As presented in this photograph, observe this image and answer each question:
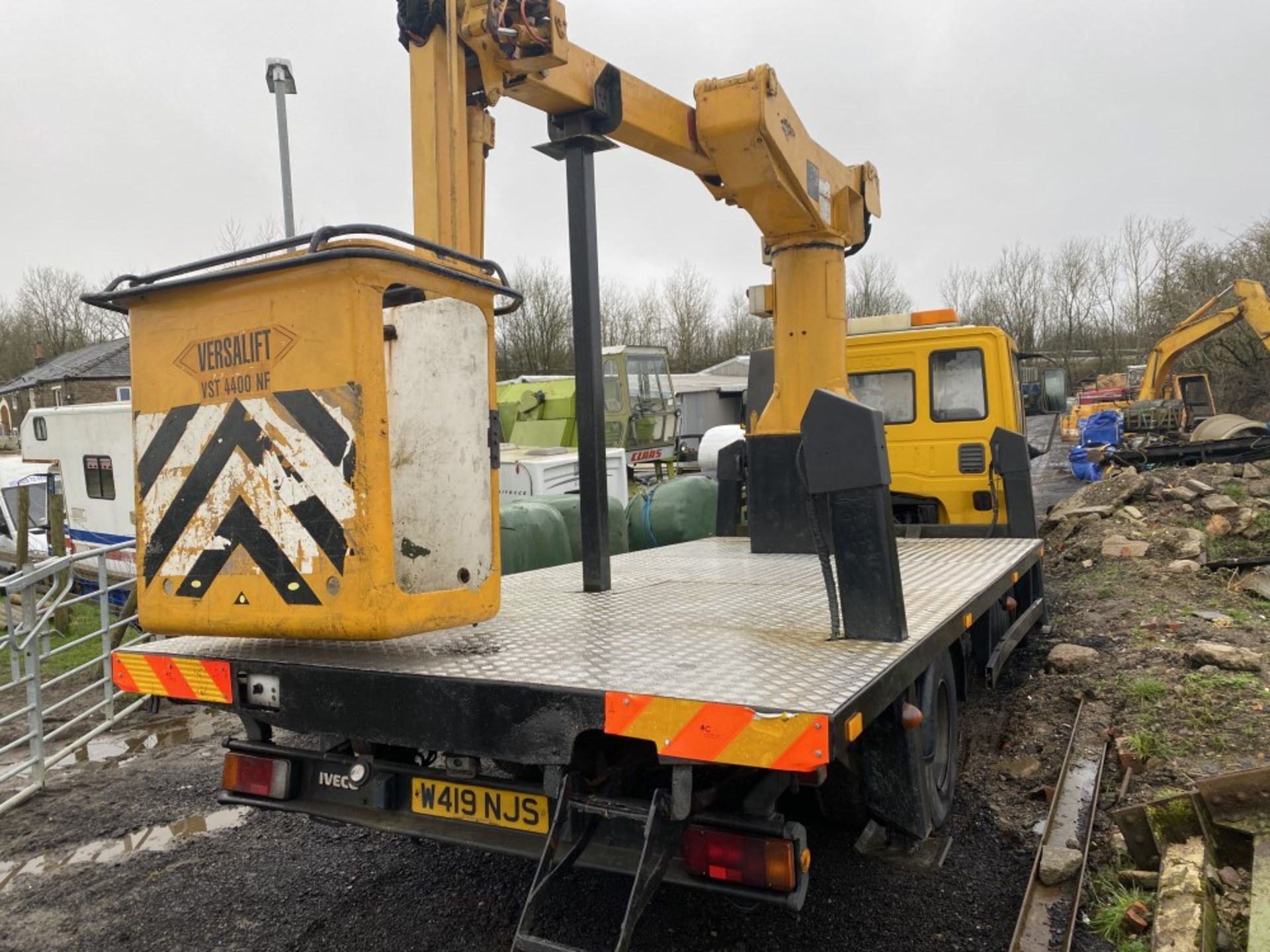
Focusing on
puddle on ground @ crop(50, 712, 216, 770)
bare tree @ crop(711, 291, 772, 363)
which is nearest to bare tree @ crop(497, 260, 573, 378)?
bare tree @ crop(711, 291, 772, 363)

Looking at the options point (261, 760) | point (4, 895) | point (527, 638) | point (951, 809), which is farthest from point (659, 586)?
point (4, 895)

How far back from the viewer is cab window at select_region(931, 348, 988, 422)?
7.32 m

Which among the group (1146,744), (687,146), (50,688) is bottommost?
(50,688)

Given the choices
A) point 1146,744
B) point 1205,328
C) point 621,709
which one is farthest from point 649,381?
point 621,709

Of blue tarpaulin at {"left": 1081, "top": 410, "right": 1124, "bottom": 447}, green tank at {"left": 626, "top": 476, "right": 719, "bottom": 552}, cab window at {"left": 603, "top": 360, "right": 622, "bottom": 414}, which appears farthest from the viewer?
blue tarpaulin at {"left": 1081, "top": 410, "right": 1124, "bottom": 447}

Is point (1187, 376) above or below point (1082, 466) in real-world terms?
above

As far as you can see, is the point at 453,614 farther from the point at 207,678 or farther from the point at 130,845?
the point at 130,845

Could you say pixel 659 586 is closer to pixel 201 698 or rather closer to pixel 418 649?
pixel 418 649

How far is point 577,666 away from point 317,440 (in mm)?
1078

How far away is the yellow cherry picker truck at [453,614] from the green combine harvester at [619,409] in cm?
1309

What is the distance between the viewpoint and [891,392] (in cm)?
762

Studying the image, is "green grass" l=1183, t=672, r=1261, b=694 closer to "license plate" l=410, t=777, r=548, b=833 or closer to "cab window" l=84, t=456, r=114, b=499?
"license plate" l=410, t=777, r=548, b=833

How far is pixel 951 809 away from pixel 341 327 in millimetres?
3450

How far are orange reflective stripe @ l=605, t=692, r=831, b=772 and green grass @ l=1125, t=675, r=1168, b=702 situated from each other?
3994mm
